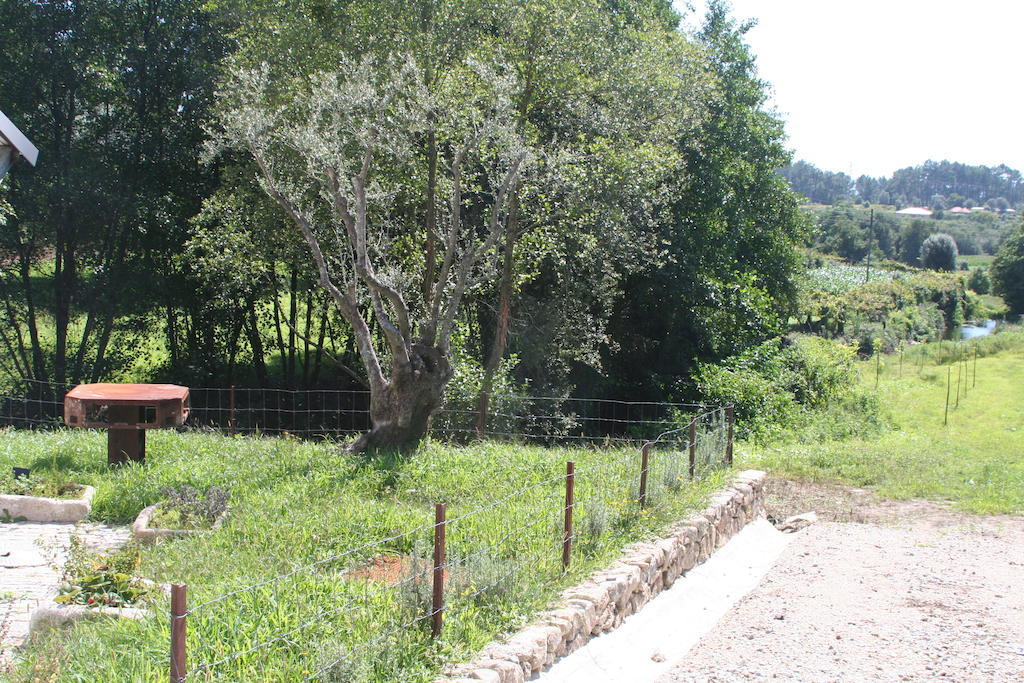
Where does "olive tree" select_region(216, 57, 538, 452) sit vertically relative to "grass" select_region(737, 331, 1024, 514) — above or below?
above

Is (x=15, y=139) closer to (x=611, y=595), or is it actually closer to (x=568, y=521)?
(x=568, y=521)

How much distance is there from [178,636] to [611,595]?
3.46 meters

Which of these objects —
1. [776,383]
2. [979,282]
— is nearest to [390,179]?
[776,383]

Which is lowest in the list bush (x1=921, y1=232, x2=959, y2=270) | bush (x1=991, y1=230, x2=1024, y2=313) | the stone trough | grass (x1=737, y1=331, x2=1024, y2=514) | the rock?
the rock

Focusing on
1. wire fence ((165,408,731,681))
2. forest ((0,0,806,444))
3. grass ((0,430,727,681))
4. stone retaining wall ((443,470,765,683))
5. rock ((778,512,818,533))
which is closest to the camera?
wire fence ((165,408,731,681))

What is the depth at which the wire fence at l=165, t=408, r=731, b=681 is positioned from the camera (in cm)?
433

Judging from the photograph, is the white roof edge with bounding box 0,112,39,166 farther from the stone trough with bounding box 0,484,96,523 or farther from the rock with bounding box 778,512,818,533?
the rock with bounding box 778,512,818,533

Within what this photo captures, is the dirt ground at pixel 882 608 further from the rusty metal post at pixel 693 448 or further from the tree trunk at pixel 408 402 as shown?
the tree trunk at pixel 408 402

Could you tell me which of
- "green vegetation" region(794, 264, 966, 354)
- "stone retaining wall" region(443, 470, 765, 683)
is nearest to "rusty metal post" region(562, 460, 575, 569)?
"stone retaining wall" region(443, 470, 765, 683)

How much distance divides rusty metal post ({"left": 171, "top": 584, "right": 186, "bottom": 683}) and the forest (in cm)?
650

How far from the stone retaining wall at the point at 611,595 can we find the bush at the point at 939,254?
7297cm

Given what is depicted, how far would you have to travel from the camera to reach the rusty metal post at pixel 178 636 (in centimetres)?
353

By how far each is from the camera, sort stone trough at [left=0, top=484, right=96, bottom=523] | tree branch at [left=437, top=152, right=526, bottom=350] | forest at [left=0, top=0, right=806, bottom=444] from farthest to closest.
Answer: forest at [left=0, top=0, right=806, bottom=444] < tree branch at [left=437, top=152, right=526, bottom=350] < stone trough at [left=0, top=484, right=96, bottom=523]

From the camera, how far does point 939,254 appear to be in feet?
246
